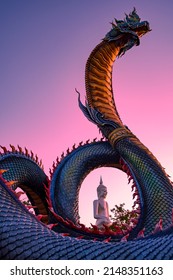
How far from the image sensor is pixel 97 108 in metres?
6.01

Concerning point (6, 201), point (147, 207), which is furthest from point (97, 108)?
point (6, 201)

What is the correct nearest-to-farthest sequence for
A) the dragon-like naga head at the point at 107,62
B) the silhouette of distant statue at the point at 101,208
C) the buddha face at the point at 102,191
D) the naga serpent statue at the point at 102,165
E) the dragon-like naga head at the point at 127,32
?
the naga serpent statue at the point at 102,165, the dragon-like naga head at the point at 107,62, the dragon-like naga head at the point at 127,32, the silhouette of distant statue at the point at 101,208, the buddha face at the point at 102,191

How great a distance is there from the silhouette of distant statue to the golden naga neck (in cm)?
358

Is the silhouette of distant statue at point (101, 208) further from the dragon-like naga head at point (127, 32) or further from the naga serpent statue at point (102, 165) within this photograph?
the dragon-like naga head at point (127, 32)

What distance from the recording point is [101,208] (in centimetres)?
955

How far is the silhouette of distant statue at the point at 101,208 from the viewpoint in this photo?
8944 mm

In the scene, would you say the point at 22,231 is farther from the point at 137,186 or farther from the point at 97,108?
the point at 97,108

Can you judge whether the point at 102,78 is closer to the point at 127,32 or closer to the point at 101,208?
the point at 127,32

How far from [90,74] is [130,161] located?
1.74m

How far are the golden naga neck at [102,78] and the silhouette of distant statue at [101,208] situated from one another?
3.58 metres

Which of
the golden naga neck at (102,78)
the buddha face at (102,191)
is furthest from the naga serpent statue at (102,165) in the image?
the buddha face at (102,191)

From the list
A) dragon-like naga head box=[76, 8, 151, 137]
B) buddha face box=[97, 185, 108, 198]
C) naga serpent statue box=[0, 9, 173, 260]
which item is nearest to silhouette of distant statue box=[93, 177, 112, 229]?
buddha face box=[97, 185, 108, 198]

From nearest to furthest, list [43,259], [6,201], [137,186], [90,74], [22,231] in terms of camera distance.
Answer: [43,259]
[22,231]
[6,201]
[137,186]
[90,74]

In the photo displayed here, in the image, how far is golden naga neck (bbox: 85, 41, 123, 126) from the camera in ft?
19.9
